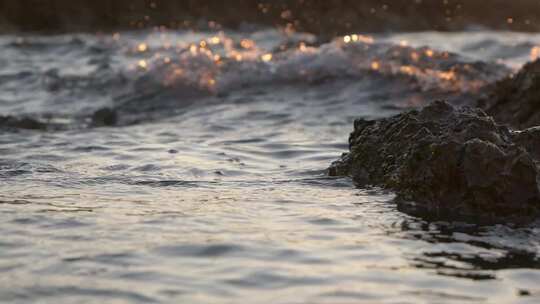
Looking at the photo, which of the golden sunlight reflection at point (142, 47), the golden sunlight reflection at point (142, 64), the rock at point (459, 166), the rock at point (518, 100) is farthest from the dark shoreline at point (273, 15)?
the rock at point (459, 166)

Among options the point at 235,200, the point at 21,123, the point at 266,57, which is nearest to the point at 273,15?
the point at 266,57

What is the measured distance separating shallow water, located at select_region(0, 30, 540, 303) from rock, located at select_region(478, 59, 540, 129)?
50.6 inches

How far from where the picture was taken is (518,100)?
8359mm

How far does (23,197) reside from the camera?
5414 millimetres

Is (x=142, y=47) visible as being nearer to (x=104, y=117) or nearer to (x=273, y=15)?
(x=104, y=117)

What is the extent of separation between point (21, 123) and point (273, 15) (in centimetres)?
1065

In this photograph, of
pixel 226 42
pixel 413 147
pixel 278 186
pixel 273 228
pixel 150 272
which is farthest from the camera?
pixel 226 42

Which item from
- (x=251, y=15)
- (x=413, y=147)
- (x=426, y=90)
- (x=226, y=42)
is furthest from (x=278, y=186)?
(x=251, y=15)

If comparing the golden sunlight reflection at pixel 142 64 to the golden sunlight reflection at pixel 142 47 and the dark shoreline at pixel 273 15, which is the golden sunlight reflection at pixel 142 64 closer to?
the golden sunlight reflection at pixel 142 47

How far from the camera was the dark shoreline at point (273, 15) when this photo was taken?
1883 centimetres

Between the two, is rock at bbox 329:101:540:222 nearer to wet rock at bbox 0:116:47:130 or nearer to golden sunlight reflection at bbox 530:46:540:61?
wet rock at bbox 0:116:47:130

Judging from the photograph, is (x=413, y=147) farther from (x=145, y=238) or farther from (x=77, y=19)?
(x=77, y=19)

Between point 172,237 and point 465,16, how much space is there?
1588 cm

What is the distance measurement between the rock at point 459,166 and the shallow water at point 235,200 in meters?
0.19
